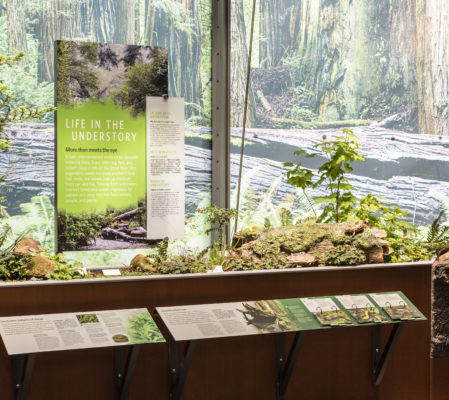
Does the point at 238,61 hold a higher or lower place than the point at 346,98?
higher

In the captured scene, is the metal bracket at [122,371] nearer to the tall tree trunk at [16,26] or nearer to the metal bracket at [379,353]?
the metal bracket at [379,353]

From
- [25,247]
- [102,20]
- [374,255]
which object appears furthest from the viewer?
[102,20]

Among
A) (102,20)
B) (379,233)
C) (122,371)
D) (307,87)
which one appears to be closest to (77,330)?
(122,371)

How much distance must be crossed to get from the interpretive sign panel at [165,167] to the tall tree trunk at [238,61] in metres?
0.59

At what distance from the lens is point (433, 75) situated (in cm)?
730

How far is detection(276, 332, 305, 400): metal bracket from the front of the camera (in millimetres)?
3945

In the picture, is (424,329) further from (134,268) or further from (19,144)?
(19,144)

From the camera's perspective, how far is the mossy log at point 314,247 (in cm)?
420

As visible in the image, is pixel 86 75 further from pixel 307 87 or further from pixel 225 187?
pixel 307 87

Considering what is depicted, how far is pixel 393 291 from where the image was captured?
428cm

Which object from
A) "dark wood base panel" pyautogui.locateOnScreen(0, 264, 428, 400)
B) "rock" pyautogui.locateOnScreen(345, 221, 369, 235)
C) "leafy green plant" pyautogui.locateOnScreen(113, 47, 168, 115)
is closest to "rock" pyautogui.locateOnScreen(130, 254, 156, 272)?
"dark wood base panel" pyautogui.locateOnScreen(0, 264, 428, 400)

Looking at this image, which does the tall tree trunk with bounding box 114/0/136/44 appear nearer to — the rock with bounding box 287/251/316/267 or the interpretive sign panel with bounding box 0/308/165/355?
the rock with bounding box 287/251/316/267

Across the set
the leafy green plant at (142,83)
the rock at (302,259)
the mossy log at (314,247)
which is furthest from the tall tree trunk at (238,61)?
the rock at (302,259)

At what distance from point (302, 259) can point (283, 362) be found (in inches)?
25.8
